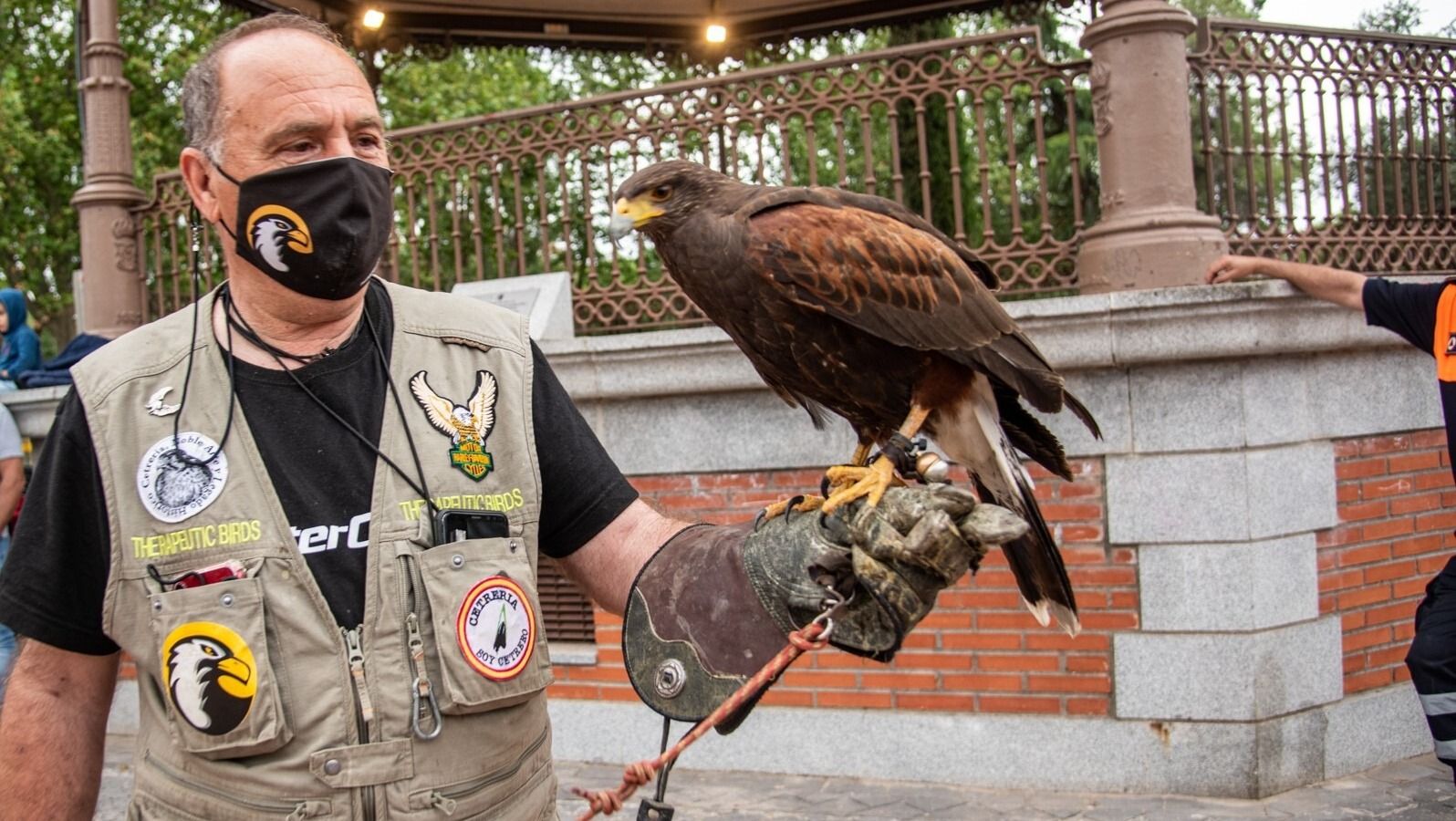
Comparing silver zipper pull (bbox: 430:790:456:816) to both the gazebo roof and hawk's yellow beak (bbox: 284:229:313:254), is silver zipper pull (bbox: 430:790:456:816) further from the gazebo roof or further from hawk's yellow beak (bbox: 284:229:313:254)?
the gazebo roof

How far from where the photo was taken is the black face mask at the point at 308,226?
217cm

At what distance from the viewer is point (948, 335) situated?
2984 mm

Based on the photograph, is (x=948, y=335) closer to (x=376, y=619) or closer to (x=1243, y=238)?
(x=376, y=619)

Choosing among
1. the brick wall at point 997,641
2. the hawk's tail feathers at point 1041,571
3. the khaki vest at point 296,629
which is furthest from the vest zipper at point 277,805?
the brick wall at point 997,641

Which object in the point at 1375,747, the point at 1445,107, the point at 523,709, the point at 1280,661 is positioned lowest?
the point at 1375,747

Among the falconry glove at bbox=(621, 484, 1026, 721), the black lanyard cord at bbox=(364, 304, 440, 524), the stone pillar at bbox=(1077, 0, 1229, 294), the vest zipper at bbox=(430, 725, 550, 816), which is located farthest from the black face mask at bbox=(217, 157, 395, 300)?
the stone pillar at bbox=(1077, 0, 1229, 294)

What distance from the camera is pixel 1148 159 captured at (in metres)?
5.47

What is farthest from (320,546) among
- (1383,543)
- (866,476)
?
(1383,543)

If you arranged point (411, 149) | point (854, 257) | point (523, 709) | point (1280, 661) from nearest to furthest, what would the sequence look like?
point (523, 709) → point (854, 257) → point (1280, 661) → point (411, 149)

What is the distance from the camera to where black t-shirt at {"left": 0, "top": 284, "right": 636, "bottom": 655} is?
202 cm

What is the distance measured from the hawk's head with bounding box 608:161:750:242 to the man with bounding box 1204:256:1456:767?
Answer: 114 inches

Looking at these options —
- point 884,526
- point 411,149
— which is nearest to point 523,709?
point 884,526

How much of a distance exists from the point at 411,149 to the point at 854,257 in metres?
4.97

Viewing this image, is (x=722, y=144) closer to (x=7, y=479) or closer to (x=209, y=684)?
(x=7, y=479)
